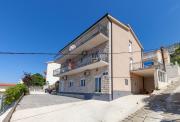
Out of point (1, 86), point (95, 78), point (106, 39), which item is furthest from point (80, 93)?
point (1, 86)

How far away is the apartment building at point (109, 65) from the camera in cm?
1617

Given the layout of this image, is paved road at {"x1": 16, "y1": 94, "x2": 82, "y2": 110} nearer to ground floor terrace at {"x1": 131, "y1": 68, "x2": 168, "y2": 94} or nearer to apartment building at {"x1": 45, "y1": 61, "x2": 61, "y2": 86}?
ground floor terrace at {"x1": 131, "y1": 68, "x2": 168, "y2": 94}

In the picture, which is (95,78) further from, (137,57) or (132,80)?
(137,57)

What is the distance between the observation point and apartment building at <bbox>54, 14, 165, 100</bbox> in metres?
16.2

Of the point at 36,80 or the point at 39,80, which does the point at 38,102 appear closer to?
the point at 36,80

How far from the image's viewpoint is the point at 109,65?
1593 centimetres

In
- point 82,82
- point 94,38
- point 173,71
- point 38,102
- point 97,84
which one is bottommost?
point 38,102

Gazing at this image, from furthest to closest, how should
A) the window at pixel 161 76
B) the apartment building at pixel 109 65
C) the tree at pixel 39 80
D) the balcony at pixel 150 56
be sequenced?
1. the tree at pixel 39 80
2. the balcony at pixel 150 56
3. the window at pixel 161 76
4. the apartment building at pixel 109 65

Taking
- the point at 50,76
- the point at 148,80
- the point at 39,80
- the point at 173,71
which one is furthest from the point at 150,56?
the point at 39,80

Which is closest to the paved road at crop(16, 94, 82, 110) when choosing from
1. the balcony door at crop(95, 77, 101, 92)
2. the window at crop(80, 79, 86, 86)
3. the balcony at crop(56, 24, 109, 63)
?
the balcony door at crop(95, 77, 101, 92)

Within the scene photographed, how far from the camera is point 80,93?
20906 millimetres

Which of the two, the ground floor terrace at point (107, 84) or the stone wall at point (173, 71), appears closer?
the ground floor terrace at point (107, 84)

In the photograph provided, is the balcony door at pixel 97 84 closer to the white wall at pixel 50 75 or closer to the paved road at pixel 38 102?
the paved road at pixel 38 102

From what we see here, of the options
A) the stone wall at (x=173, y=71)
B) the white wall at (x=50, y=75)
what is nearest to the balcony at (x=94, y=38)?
the stone wall at (x=173, y=71)
